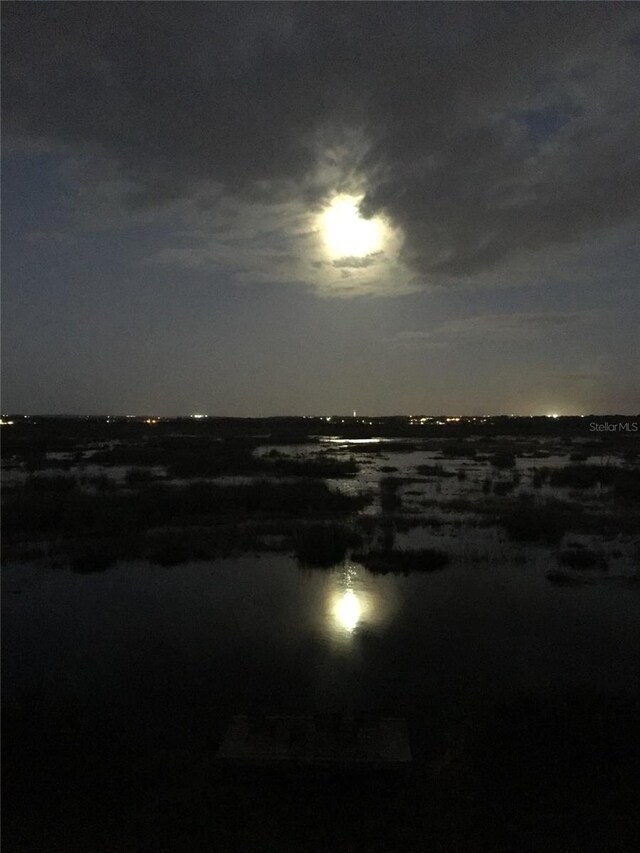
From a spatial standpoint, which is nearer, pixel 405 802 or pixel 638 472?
pixel 405 802

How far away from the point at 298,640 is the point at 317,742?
4702 mm

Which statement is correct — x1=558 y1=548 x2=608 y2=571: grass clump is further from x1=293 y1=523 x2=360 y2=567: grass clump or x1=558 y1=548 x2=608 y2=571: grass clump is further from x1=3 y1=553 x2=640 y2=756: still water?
x1=293 y1=523 x2=360 y2=567: grass clump

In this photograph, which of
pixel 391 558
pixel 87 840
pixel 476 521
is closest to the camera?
pixel 87 840

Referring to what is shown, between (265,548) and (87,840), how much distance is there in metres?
12.5

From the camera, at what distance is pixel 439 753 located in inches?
327

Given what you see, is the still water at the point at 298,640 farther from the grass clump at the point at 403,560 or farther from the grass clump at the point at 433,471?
the grass clump at the point at 433,471

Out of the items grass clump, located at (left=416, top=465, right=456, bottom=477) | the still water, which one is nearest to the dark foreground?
the still water

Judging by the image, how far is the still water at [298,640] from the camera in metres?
9.99

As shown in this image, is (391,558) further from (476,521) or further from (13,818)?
(13,818)

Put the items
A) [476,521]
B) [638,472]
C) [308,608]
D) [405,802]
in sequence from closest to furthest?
[405,802] → [308,608] → [476,521] → [638,472]

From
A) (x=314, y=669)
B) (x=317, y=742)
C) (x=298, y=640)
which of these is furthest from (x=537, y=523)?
(x=317, y=742)

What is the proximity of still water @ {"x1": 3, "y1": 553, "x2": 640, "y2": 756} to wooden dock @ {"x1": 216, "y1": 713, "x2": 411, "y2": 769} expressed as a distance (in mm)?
1209

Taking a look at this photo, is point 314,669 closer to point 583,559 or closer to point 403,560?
point 403,560

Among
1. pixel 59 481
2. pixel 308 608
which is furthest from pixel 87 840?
pixel 59 481
